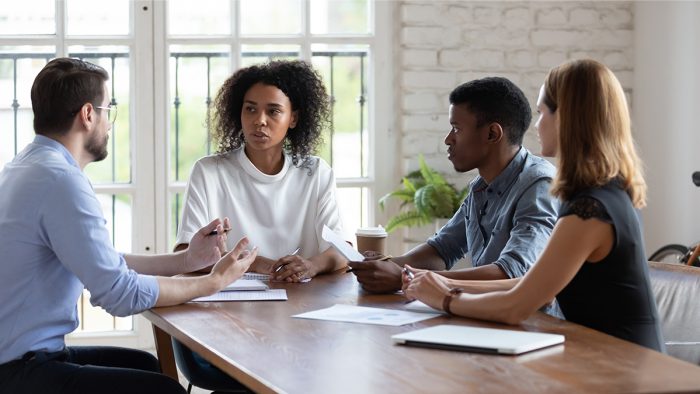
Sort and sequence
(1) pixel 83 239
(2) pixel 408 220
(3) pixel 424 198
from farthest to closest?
1. (2) pixel 408 220
2. (3) pixel 424 198
3. (1) pixel 83 239

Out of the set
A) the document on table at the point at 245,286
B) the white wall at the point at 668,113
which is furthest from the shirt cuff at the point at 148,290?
the white wall at the point at 668,113

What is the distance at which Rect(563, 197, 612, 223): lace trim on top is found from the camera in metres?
2.13

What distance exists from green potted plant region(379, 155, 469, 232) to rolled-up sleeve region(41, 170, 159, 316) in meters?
2.40

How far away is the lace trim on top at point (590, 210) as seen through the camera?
2.13m

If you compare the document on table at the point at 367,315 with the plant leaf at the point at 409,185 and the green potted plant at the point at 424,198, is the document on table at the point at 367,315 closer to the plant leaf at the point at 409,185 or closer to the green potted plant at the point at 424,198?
the green potted plant at the point at 424,198

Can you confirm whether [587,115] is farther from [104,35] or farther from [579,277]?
[104,35]

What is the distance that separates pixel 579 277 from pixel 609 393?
0.60 meters

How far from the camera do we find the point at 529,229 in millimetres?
2740

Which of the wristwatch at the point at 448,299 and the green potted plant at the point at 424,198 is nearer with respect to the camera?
the wristwatch at the point at 448,299

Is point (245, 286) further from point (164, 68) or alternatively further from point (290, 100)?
point (164, 68)

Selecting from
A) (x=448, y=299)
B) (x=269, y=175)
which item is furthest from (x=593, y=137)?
(x=269, y=175)

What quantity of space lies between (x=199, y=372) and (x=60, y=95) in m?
0.97

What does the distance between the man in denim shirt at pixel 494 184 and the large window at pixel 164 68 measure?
6.15 ft

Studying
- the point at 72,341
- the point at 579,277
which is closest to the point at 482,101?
the point at 579,277
